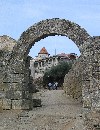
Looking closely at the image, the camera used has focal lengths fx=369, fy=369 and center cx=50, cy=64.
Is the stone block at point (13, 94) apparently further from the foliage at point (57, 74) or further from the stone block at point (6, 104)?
the foliage at point (57, 74)

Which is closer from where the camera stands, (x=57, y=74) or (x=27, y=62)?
(x=27, y=62)

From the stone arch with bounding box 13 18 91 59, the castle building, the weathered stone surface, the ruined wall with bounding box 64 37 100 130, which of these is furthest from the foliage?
the ruined wall with bounding box 64 37 100 130

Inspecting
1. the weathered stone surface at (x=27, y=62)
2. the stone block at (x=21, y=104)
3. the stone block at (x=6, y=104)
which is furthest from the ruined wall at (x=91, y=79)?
the stone block at (x=6, y=104)

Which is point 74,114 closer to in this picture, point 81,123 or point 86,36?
point 81,123

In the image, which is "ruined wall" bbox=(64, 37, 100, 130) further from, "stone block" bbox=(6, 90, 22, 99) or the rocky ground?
"stone block" bbox=(6, 90, 22, 99)

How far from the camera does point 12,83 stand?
1596cm

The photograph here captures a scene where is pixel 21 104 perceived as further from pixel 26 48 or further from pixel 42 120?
pixel 42 120

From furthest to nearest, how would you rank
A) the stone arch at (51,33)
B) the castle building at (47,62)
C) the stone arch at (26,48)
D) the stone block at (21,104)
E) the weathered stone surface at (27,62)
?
the castle building at (47,62) → the stone block at (21,104) → the stone arch at (26,48) → the stone arch at (51,33) → the weathered stone surface at (27,62)

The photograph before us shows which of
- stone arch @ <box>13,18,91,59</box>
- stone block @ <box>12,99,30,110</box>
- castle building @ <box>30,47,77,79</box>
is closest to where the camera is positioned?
stone arch @ <box>13,18,91,59</box>

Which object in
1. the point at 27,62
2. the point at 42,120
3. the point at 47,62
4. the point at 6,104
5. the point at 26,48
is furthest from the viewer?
the point at 47,62

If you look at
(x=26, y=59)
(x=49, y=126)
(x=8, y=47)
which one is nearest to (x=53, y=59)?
(x=8, y=47)

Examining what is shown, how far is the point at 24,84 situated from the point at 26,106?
3.14 ft

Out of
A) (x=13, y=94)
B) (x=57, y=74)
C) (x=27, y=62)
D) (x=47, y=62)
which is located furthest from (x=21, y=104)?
(x=47, y=62)

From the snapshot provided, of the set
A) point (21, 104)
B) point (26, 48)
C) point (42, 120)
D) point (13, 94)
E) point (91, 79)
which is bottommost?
point (42, 120)
